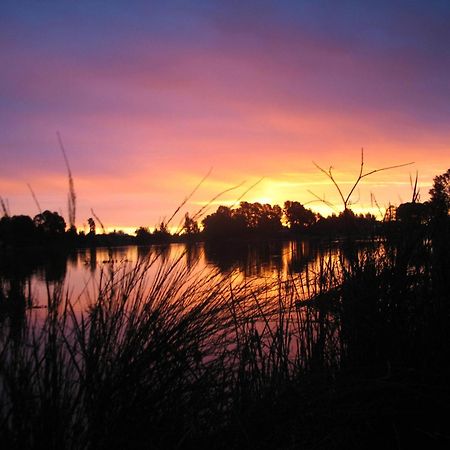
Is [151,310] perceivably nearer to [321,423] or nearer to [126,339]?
[126,339]

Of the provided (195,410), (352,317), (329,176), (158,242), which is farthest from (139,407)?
(329,176)

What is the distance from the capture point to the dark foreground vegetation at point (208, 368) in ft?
7.17

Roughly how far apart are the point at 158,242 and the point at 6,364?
52.5 inches

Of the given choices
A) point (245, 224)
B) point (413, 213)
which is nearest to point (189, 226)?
point (245, 224)

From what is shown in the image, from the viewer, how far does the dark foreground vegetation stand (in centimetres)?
219

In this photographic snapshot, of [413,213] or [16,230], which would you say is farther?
[413,213]

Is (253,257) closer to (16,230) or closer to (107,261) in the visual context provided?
(107,261)

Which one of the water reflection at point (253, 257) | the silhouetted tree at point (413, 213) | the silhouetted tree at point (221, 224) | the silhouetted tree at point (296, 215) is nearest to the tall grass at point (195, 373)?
the water reflection at point (253, 257)

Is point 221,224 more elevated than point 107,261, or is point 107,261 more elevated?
point 221,224

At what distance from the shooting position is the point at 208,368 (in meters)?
2.70

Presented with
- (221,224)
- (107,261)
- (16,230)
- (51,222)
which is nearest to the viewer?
(16,230)

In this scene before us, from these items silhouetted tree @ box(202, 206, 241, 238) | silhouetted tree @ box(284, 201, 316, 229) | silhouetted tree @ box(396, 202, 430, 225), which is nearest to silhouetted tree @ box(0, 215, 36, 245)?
silhouetted tree @ box(202, 206, 241, 238)

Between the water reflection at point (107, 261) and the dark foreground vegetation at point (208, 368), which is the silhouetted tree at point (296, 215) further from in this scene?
the dark foreground vegetation at point (208, 368)

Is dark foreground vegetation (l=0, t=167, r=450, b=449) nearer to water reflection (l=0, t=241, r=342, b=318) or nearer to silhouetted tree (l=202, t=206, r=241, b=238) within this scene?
water reflection (l=0, t=241, r=342, b=318)
